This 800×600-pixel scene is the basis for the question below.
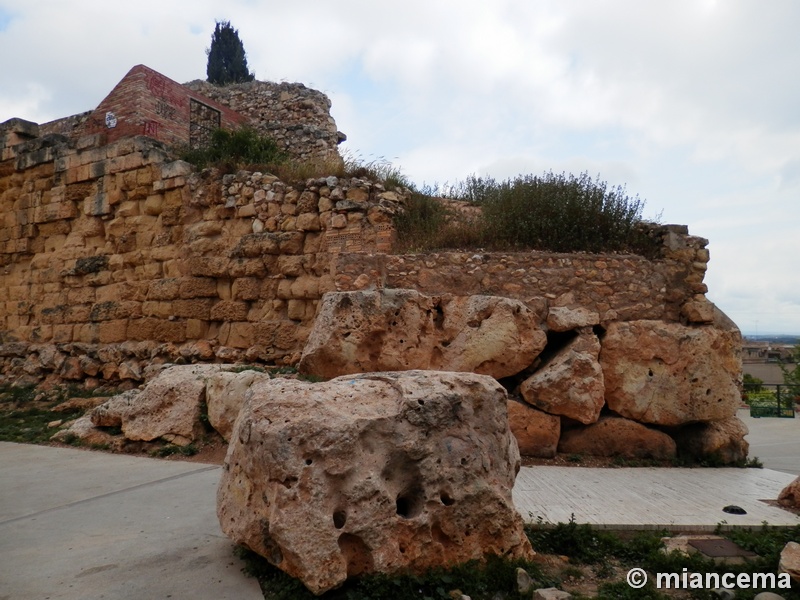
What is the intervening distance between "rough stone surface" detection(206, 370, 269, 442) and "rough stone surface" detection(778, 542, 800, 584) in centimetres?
473

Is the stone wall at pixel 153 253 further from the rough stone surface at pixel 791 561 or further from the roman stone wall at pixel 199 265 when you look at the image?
the rough stone surface at pixel 791 561

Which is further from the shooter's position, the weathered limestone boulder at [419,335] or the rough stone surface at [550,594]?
the weathered limestone boulder at [419,335]

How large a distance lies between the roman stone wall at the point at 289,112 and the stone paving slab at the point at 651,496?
8705 mm

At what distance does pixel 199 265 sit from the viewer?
881 cm

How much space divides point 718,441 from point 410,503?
484 cm

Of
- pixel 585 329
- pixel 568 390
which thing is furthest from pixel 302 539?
pixel 585 329

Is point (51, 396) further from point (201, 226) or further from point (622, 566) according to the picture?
point (622, 566)

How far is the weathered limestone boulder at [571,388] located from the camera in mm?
6531

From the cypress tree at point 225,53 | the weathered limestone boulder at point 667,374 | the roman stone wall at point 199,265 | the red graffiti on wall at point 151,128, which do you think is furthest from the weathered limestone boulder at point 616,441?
the cypress tree at point 225,53

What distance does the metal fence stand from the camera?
12.7 m

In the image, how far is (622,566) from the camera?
12.4ft

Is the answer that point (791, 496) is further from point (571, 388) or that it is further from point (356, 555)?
point (356, 555)

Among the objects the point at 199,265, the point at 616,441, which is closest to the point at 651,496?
the point at 616,441

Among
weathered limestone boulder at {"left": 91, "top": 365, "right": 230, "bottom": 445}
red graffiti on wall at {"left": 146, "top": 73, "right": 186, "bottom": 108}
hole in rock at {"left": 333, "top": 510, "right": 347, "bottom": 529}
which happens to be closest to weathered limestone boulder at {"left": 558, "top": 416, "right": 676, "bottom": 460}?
weathered limestone boulder at {"left": 91, "top": 365, "right": 230, "bottom": 445}
